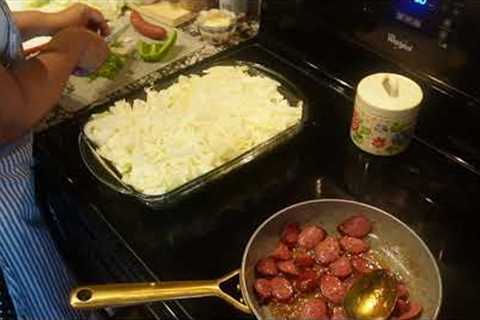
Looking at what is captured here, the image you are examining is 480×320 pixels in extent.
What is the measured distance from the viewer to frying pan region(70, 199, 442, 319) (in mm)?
577

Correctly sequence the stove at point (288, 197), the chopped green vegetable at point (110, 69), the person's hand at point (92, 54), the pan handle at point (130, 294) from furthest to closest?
1. the chopped green vegetable at point (110, 69)
2. the person's hand at point (92, 54)
3. the stove at point (288, 197)
4. the pan handle at point (130, 294)

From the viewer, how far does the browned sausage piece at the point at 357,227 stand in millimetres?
694

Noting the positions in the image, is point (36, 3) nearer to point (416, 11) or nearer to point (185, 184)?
point (185, 184)

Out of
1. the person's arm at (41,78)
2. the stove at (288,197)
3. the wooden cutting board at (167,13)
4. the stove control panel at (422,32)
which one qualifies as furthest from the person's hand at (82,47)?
the stove control panel at (422,32)

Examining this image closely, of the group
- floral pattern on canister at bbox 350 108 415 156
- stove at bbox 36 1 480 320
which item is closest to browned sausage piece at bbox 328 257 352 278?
stove at bbox 36 1 480 320

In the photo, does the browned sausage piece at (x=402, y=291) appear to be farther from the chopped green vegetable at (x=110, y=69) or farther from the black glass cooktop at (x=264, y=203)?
the chopped green vegetable at (x=110, y=69)

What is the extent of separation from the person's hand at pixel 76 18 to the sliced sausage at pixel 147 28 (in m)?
0.11

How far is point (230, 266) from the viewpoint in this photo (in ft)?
2.20

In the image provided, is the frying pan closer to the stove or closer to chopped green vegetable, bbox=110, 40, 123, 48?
the stove

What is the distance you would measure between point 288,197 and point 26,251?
0.40 metres

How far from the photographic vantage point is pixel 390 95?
2.53 ft

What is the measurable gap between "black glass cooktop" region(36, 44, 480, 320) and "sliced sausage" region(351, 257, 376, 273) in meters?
0.09

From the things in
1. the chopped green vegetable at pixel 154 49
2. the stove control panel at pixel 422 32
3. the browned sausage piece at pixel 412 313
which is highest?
the stove control panel at pixel 422 32

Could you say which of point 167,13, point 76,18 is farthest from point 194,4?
point 76,18
